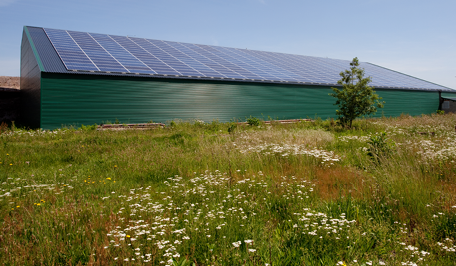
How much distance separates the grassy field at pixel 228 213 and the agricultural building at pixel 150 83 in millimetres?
7542

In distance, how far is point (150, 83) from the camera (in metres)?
16.5

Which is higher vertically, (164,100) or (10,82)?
(10,82)

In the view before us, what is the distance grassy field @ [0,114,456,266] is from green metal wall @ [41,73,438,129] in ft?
24.0

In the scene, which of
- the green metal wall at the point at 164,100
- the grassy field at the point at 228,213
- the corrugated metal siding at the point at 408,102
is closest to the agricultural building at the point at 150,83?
the green metal wall at the point at 164,100

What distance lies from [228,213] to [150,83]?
46.4 ft

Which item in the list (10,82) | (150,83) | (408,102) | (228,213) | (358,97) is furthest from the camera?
(10,82)

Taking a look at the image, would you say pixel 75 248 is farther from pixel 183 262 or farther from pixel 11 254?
pixel 183 262

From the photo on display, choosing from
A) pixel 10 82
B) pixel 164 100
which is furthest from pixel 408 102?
pixel 10 82

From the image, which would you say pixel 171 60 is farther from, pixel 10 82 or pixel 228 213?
pixel 10 82

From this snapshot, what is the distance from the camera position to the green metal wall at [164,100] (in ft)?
46.9

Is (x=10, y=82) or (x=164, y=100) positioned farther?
(x=10, y=82)

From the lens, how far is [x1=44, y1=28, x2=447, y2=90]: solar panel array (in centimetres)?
1647

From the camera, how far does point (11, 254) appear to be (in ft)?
9.12

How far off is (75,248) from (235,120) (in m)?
16.4
